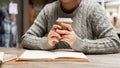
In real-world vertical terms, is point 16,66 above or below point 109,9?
below

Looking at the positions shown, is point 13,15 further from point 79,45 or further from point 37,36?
point 79,45

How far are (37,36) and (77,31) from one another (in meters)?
0.26

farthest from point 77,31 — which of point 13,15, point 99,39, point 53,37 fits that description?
point 13,15

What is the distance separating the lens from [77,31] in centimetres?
142

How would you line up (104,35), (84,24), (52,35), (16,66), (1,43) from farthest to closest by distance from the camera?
(1,43) → (84,24) → (104,35) → (52,35) → (16,66)

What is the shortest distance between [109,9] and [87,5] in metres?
1.19

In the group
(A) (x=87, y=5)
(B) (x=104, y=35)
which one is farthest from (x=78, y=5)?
(B) (x=104, y=35)

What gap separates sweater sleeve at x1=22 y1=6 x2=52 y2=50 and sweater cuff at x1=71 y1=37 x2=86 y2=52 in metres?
0.14

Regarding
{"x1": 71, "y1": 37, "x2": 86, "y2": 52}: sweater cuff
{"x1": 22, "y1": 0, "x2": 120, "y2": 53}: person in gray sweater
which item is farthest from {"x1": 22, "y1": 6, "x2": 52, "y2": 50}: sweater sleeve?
{"x1": 71, "y1": 37, "x2": 86, "y2": 52}: sweater cuff

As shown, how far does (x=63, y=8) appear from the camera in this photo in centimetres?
148

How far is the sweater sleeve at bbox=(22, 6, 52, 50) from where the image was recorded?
124 centimetres

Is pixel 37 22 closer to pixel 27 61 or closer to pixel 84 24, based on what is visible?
pixel 84 24

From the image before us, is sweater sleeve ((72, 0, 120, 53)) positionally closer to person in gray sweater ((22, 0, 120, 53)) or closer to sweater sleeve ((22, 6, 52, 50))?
person in gray sweater ((22, 0, 120, 53))

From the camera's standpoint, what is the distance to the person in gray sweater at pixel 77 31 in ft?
3.80
